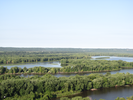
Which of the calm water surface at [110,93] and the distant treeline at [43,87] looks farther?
the calm water surface at [110,93]

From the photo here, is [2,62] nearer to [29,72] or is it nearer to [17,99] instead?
[29,72]

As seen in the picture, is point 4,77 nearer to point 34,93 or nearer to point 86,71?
point 34,93

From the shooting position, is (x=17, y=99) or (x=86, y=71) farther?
(x=86, y=71)

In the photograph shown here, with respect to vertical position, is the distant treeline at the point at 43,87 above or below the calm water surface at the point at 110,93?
above

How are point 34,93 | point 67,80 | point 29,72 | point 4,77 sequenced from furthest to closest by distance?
point 29,72
point 4,77
point 67,80
point 34,93

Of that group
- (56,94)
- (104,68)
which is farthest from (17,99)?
(104,68)

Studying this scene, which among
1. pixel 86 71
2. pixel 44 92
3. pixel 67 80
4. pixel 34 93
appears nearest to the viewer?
pixel 34 93

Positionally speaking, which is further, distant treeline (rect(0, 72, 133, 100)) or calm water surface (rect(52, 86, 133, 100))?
calm water surface (rect(52, 86, 133, 100))

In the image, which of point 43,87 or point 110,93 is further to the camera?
point 110,93

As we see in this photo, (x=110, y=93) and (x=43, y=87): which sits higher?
(x=43, y=87)

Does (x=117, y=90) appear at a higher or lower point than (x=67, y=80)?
lower

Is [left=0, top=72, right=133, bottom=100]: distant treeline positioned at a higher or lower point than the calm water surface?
higher
